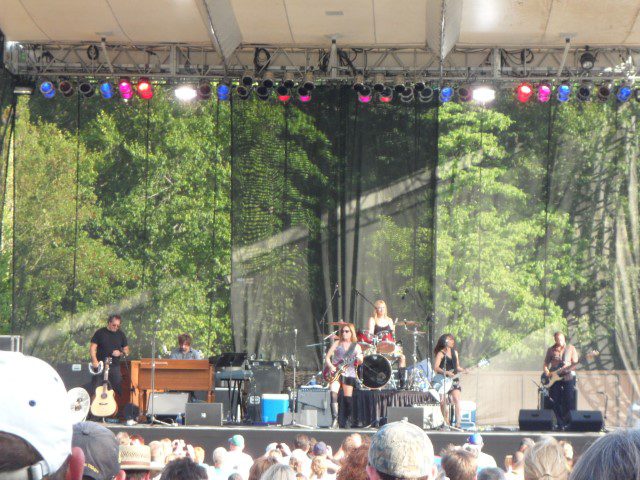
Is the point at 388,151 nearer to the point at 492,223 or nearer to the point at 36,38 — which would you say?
the point at 492,223

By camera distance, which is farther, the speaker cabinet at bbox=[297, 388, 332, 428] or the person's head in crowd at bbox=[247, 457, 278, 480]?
the speaker cabinet at bbox=[297, 388, 332, 428]

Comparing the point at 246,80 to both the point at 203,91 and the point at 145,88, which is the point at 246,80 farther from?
the point at 145,88

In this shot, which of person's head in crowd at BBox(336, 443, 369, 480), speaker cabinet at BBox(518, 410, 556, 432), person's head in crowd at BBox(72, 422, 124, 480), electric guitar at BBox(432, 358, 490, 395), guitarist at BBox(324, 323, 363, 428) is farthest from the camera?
electric guitar at BBox(432, 358, 490, 395)

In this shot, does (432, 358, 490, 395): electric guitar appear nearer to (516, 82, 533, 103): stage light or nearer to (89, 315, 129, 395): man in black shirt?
(516, 82, 533, 103): stage light

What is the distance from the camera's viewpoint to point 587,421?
480 inches

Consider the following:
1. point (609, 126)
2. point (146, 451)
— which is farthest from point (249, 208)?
point (146, 451)

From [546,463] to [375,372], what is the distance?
915cm

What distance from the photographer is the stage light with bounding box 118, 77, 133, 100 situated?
14922mm

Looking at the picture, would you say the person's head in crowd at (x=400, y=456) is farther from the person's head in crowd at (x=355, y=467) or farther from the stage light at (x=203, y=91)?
the stage light at (x=203, y=91)

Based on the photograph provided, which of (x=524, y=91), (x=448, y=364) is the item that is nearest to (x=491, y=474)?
(x=448, y=364)

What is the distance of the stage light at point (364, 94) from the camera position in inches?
566

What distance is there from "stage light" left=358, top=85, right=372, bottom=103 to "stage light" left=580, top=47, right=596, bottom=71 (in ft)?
9.15

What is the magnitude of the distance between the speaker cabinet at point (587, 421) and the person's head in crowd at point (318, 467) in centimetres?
538

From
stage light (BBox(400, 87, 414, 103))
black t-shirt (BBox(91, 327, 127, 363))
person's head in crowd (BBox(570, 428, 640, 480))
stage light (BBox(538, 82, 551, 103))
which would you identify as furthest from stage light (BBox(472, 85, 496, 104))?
person's head in crowd (BBox(570, 428, 640, 480))
